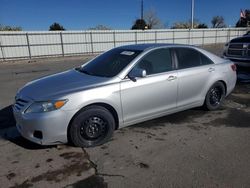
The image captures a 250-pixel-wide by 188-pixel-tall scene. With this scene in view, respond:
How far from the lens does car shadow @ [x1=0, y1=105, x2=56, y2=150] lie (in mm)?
3610

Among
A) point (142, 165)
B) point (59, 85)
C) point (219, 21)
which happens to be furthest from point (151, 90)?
point (219, 21)

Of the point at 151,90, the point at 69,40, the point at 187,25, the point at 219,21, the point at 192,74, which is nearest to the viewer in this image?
the point at 151,90

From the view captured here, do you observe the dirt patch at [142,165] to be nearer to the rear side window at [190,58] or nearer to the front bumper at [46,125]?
the front bumper at [46,125]

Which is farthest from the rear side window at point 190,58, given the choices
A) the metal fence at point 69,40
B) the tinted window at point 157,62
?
the metal fence at point 69,40

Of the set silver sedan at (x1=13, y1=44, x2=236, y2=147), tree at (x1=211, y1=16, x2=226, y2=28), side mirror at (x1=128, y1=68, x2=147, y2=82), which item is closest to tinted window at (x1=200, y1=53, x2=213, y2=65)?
silver sedan at (x1=13, y1=44, x2=236, y2=147)

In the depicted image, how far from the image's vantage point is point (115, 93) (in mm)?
3531

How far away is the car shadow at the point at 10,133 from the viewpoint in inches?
142

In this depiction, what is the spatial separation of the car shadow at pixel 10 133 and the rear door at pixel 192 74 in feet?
8.59

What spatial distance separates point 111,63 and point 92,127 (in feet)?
4.18

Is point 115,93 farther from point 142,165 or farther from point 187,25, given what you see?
point 187,25

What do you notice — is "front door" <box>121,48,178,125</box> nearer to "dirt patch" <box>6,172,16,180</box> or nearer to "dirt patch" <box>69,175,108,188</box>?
"dirt patch" <box>69,175,108,188</box>

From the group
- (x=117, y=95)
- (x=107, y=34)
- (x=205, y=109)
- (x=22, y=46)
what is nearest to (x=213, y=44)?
(x=107, y=34)

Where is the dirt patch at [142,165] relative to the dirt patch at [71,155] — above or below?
below

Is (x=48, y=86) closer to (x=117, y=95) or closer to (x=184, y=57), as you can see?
(x=117, y=95)
